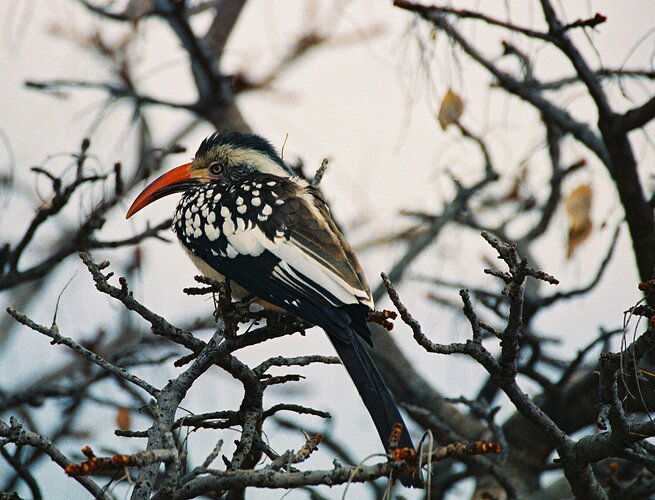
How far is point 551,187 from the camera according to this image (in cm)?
489

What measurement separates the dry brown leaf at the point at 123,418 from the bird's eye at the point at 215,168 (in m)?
1.29

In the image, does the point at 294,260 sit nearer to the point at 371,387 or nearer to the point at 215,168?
the point at 371,387

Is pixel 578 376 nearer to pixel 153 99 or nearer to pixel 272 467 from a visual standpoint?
pixel 153 99

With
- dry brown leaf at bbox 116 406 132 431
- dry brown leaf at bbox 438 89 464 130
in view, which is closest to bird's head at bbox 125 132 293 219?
dry brown leaf at bbox 438 89 464 130

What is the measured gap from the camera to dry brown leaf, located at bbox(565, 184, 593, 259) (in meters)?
3.78

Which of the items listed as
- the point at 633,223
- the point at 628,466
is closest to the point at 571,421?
the point at 628,466

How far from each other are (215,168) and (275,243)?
3.12 feet

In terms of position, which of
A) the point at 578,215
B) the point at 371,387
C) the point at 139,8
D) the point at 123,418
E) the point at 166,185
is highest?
the point at 139,8

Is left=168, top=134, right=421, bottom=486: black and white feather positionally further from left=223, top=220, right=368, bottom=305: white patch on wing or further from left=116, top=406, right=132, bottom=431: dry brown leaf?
left=116, top=406, right=132, bottom=431: dry brown leaf

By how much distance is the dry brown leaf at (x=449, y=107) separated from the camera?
3291 millimetres

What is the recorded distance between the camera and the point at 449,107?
330cm

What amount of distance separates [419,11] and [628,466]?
2.38 meters

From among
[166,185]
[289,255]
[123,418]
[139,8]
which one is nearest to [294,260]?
[289,255]

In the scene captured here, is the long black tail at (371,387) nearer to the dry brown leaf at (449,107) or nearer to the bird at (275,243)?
the bird at (275,243)
